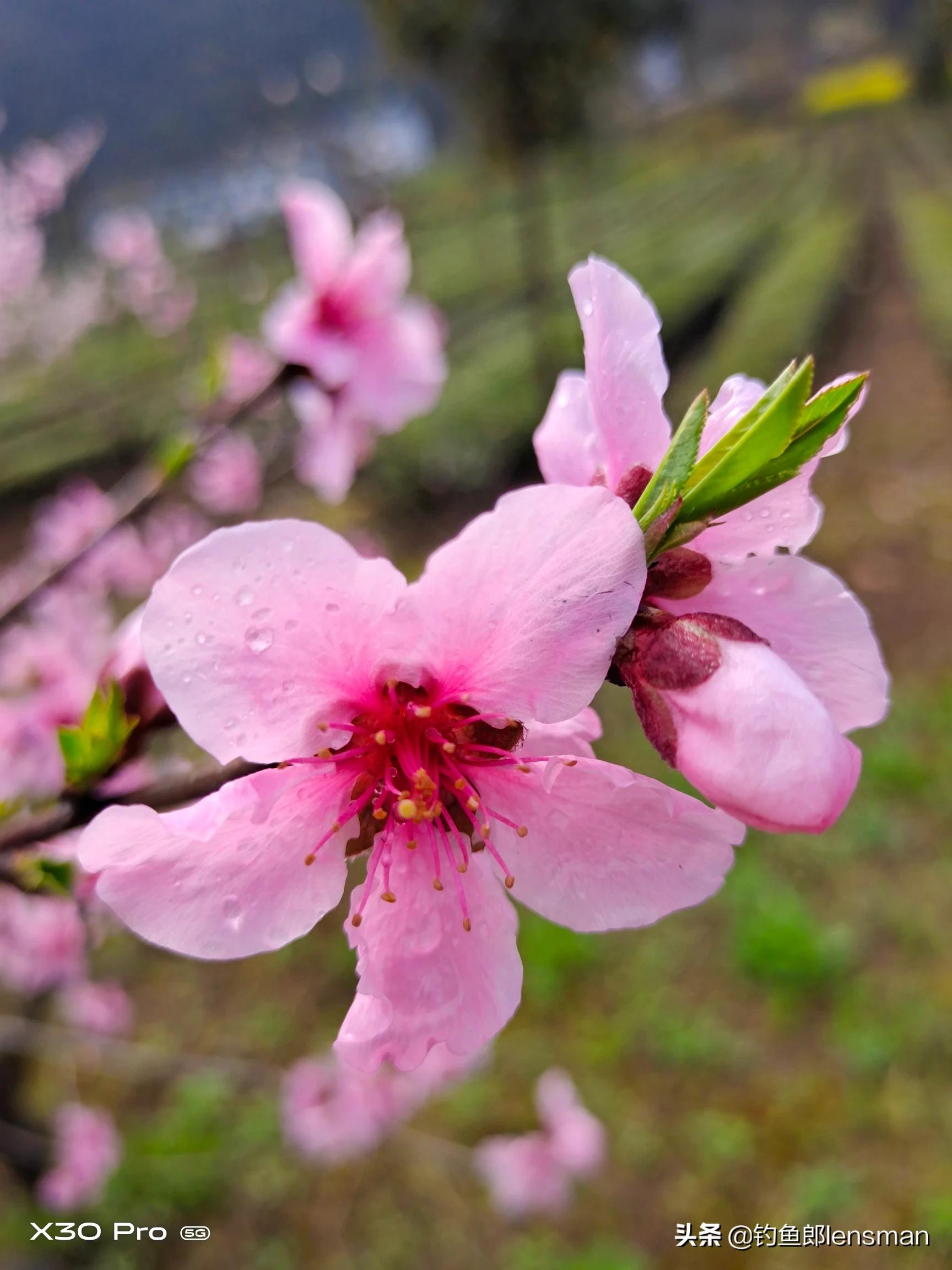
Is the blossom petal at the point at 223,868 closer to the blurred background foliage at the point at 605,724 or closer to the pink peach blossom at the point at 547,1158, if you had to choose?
the blurred background foliage at the point at 605,724

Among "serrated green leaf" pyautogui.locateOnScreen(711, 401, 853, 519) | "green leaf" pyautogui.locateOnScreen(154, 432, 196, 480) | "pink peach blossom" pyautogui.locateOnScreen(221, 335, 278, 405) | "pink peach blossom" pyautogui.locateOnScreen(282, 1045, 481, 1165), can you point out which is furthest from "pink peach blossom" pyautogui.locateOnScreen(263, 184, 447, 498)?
"pink peach blossom" pyautogui.locateOnScreen(282, 1045, 481, 1165)

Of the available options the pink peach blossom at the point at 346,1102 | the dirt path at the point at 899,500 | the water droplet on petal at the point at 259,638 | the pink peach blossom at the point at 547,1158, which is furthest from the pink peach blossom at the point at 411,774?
the dirt path at the point at 899,500

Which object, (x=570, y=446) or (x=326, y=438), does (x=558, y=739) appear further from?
(x=326, y=438)

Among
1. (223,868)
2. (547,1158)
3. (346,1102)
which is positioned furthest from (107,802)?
(547,1158)

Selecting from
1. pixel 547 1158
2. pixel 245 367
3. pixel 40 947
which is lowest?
pixel 547 1158

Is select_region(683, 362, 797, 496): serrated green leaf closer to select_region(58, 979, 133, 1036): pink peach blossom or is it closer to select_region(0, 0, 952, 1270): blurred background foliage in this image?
select_region(0, 0, 952, 1270): blurred background foliage

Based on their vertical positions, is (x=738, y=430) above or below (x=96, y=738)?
above

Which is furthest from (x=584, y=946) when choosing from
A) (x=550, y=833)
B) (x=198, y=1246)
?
(x=550, y=833)

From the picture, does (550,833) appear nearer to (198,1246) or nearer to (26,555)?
(198,1246)
